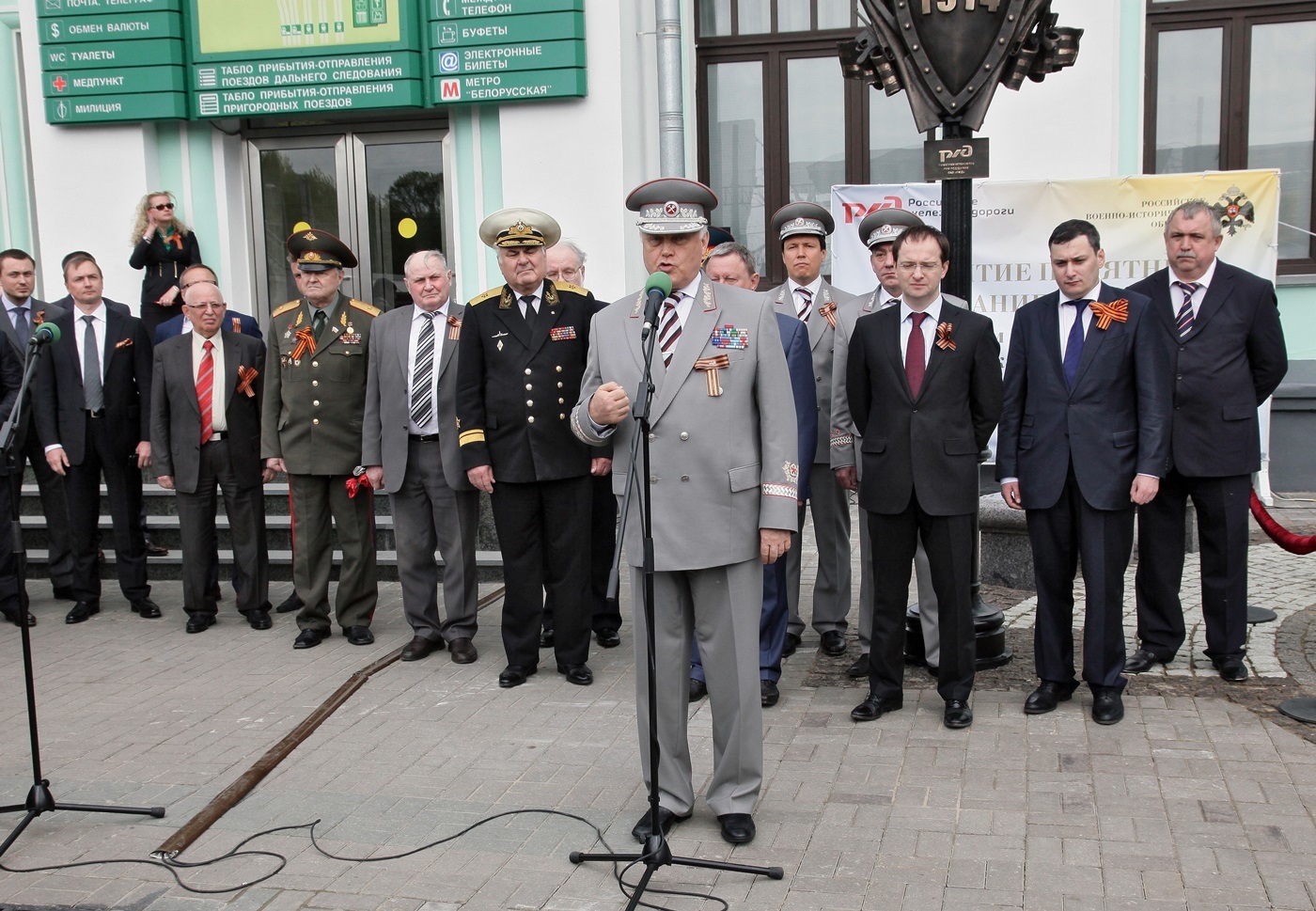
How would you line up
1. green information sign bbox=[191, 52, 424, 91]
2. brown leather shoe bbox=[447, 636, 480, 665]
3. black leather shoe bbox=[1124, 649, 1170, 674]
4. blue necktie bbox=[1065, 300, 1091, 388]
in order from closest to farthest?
1. blue necktie bbox=[1065, 300, 1091, 388]
2. black leather shoe bbox=[1124, 649, 1170, 674]
3. brown leather shoe bbox=[447, 636, 480, 665]
4. green information sign bbox=[191, 52, 424, 91]

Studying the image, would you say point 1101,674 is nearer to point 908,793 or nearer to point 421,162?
point 908,793

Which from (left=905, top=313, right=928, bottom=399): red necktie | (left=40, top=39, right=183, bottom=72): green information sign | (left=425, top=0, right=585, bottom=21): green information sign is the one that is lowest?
(left=905, top=313, right=928, bottom=399): red necktie

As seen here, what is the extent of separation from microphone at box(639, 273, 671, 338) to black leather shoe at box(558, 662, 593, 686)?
2.70 m

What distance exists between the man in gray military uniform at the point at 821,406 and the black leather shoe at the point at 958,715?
1107 millimetres

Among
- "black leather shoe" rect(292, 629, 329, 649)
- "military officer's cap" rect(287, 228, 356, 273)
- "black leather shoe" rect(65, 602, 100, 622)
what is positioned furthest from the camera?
"black leather shoe" rect(65, 602, 100, 622)

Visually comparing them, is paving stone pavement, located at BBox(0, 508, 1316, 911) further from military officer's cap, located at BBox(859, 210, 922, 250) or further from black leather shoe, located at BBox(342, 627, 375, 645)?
military officer's cap, located at BBox(859, 210, 922, 250)

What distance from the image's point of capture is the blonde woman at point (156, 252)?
9875 millimetres

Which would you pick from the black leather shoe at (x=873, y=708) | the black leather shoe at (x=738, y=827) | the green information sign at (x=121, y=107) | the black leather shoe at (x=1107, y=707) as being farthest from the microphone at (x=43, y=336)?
the green information sign at (x=121, y=107)

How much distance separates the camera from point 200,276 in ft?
24.4

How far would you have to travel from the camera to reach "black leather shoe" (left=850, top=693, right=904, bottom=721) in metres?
5.18

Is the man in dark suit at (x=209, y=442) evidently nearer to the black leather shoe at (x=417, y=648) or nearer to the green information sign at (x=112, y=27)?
the black leather shoe at (x=417, y=648)

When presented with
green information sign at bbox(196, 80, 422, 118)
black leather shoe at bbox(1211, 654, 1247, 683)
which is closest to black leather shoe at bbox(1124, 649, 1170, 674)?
black leather shoe at bbox(1211, 654, 1247, 683)

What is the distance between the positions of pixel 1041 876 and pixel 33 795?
3.38 m


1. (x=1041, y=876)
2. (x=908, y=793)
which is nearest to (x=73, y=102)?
(x=908, y=793)
